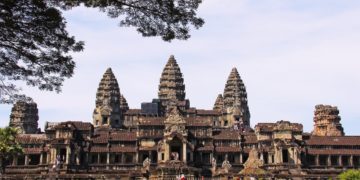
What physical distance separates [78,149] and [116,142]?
6224 mm

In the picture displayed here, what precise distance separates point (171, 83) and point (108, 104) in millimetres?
16201

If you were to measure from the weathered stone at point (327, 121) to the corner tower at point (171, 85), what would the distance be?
31734 millimetres

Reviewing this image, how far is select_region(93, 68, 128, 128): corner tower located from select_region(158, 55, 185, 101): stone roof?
36.0 ft

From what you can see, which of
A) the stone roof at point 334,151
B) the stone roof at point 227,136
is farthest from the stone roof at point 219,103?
the stone roof at point 334,151

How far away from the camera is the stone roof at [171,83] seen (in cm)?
11356

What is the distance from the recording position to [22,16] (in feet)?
56.7

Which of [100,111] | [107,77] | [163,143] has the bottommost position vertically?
[163,143]

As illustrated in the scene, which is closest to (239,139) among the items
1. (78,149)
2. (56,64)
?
(78,149)

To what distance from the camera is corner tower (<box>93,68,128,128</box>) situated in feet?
358

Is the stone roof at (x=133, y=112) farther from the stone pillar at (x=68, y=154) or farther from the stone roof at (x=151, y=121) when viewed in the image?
the stone pillar at (x=68, y=154)

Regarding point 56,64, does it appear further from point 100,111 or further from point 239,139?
point 100,111

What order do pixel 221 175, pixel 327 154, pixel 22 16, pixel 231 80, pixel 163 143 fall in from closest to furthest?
pixel 22 16
pixel 221 175
pixel 163 143
pixel 327 154
pixel 231 80

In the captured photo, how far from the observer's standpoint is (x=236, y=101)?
114 metres

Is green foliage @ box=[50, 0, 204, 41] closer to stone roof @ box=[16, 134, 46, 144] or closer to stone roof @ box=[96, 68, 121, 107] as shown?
stone roof @ box=[16, 134, 46, 144]
